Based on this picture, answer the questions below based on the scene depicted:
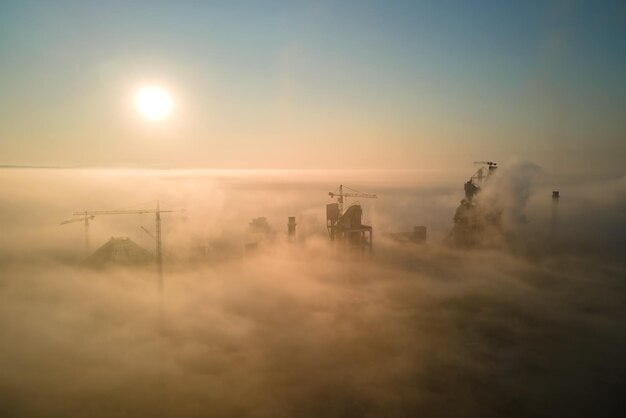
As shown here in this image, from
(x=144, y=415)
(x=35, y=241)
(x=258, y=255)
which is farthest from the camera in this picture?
(x=35, y=241)

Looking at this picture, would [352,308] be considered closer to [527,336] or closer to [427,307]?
[427,307]

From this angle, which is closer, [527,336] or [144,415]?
[144,415]

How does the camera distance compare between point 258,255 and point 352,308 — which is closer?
point 352,308

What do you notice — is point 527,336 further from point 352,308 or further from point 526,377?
point 352,308

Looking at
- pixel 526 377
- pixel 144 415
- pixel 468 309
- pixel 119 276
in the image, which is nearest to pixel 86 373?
pixel 144 415

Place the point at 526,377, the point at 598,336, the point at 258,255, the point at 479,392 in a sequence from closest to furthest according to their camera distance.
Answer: the point at 479,392, the point at 526,377, the point at 598,336, the point at 258,255

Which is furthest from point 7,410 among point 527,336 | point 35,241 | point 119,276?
point 35,241
